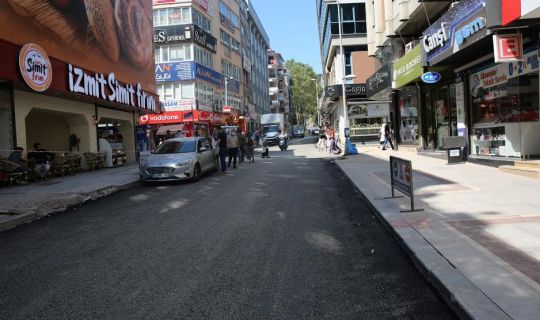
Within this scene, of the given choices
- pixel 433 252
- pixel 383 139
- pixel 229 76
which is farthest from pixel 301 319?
pixel 229 76

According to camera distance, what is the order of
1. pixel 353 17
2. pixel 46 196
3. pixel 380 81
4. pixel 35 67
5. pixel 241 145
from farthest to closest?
pixel 353 17, pixel 380 81, pixel 241 145, pixel 35 67, pixel 46 196

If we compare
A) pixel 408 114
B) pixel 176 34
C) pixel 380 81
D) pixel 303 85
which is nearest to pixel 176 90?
pixel 176 34

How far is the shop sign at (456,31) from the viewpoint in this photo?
475 inches

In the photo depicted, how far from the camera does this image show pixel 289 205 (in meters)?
9.75

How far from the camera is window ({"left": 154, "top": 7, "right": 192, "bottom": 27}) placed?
4397cm

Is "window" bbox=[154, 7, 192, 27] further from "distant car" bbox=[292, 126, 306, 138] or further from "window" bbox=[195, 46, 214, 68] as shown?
"distant car" bbox=[292, 126, 306, 138]

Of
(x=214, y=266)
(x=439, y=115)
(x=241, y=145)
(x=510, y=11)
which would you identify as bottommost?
(x=214, y=266)

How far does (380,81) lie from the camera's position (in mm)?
26141

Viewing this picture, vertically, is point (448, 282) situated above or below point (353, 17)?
below

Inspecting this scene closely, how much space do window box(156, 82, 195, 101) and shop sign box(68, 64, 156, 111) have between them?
50.4ft

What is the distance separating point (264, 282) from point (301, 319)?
3.28ft

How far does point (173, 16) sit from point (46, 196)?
1397 inches

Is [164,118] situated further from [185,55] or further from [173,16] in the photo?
[173,16]

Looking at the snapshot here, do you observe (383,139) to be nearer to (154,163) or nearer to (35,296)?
(154,163)
